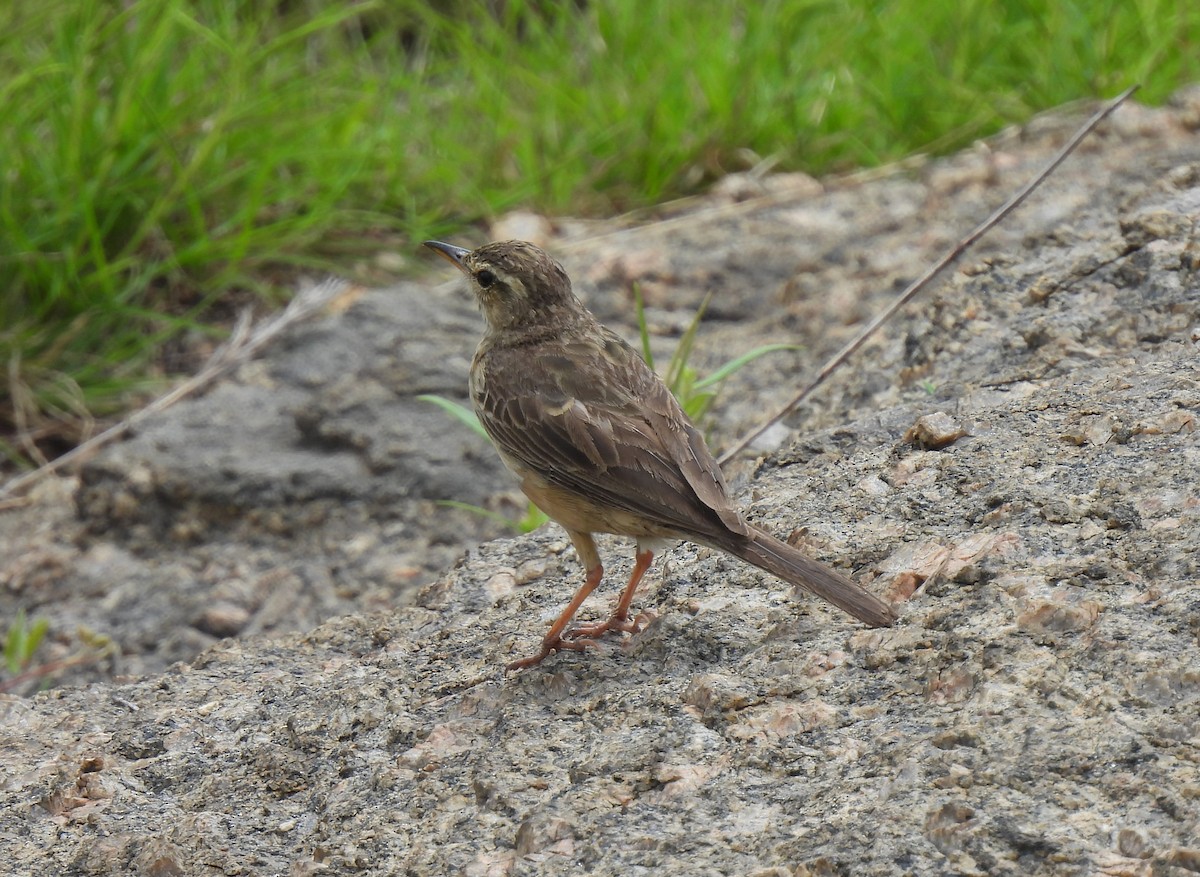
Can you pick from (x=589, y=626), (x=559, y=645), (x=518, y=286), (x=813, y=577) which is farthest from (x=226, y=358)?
(x=813, y=577)

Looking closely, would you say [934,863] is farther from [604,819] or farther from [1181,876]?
[604,819]

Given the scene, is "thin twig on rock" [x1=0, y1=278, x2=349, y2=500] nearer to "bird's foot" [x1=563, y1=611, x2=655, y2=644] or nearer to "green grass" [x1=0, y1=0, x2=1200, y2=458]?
"green grass" [x1=0, y1=0, x2=1200, y2=458]

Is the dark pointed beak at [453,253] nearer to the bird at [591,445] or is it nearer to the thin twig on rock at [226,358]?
the bird at [591,445]

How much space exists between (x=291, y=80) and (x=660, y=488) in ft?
15.5

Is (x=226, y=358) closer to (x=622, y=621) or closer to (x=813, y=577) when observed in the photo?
(x=622, y=621)

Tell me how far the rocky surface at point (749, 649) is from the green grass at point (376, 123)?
1.28 metres

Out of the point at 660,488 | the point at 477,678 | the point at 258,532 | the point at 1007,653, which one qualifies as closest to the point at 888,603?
the point at 1007,653

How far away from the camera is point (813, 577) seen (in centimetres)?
320

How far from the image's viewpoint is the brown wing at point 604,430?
3.53 m

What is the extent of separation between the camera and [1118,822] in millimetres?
2453

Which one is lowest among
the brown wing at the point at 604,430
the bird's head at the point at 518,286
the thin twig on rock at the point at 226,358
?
the thin twig on rock at the point at 226,358

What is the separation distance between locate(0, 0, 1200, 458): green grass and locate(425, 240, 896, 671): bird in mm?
2719

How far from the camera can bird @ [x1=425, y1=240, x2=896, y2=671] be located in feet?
11.1

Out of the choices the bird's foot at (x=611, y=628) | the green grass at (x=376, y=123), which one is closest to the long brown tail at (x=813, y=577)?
the bird's foot at (x=611, y=628)
